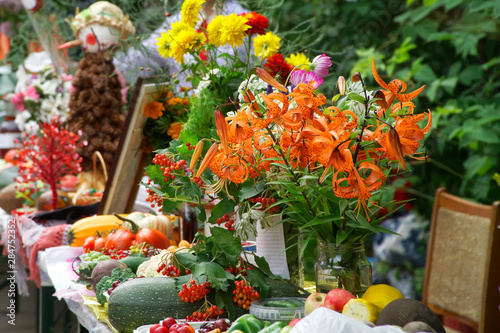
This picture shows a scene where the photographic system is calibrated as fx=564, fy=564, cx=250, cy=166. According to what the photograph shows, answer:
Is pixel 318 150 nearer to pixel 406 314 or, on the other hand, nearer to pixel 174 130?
pixel 406 314

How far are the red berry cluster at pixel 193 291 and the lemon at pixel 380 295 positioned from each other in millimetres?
299

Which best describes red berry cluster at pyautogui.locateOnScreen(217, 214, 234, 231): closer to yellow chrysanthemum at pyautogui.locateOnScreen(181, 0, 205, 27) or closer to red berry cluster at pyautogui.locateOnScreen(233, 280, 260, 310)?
red berry cluster at pyautogui.locateOnScreen(233, 280, 260, 310)

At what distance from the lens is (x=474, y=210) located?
2.03m

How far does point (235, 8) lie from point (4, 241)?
141 centimetres

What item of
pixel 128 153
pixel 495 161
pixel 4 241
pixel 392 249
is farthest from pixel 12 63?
pixel 495 161

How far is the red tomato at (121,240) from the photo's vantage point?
5.28 ft

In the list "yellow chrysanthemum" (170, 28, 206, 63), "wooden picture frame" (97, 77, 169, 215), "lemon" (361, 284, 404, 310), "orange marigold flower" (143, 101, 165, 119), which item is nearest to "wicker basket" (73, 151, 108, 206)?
"wooden picture frame" (97, 77, 169, 215)

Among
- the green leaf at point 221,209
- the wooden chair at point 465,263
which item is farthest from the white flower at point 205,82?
the wooden chair at point 465,263

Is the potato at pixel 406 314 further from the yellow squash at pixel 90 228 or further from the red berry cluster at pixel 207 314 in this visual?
the yellow squash at pixel 90 228

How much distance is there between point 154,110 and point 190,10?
559mm

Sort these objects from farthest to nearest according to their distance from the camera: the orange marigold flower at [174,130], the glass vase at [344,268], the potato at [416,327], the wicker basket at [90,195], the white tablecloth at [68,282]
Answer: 1. the wicker basket at [90,195]
2. the orange marigold flower at [174,130]
3. the white tablecloth at [68,282]
4. the glass vase at [344,268]
5. the potato at [416,327]

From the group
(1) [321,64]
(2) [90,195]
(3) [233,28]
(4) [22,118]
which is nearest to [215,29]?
(3) [233,28]

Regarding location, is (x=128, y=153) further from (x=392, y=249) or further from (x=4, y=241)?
(x=392, y=249)

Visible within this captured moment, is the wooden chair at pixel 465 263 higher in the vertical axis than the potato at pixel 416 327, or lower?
lower
